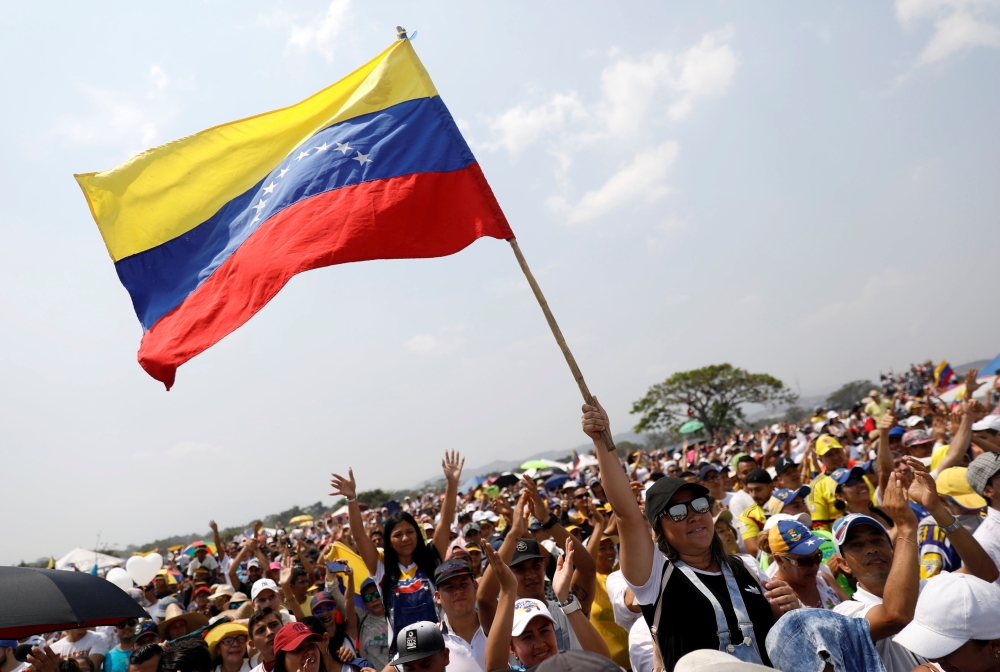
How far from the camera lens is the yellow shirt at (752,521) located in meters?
6.34

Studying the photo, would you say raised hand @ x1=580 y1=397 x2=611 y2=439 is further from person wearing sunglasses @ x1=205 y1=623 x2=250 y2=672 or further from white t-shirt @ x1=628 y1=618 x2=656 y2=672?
person wearing sunglasses @ x1=205 y1=623 x2=250 y2=672

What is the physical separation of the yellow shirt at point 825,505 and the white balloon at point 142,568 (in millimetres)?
12096

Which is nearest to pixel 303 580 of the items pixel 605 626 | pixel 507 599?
pixel 605 626

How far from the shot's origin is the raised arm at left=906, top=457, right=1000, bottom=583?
3.39 m

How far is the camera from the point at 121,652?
6121mm

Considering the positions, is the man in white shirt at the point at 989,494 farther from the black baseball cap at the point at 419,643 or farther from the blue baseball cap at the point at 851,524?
the black baseball cap at the point at 419,643

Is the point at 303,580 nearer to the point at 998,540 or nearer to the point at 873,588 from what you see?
the point at 873,588

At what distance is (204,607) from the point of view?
325 inches

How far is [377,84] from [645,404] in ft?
172

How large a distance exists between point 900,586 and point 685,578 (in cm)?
97

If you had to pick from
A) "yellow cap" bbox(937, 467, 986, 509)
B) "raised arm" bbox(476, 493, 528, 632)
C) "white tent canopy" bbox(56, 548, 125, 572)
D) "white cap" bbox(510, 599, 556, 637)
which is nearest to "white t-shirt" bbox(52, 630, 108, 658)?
"raised arm" bbox(476, 493, 528, 632)

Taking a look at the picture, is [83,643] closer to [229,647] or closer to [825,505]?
[229,647]

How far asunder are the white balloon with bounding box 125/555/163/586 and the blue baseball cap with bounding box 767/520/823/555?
502 inches

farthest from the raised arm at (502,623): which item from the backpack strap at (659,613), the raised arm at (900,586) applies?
the raised arm at (900,586)
